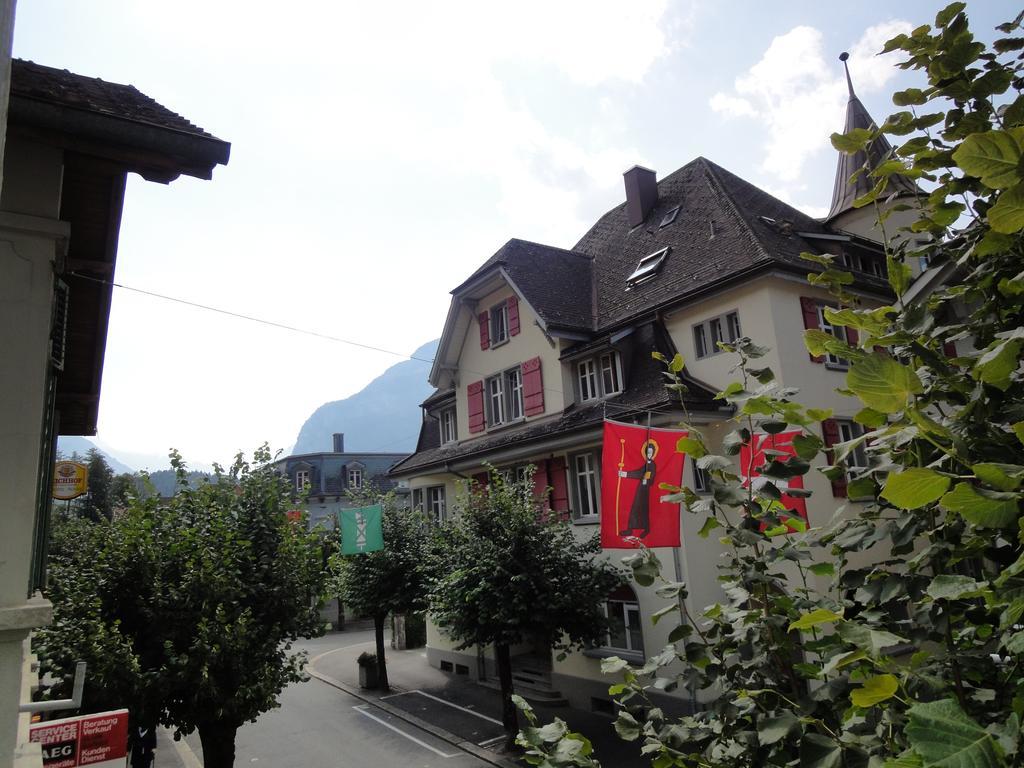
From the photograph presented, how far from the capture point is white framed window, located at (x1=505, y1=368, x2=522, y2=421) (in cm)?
1989

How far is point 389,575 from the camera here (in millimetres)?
20016

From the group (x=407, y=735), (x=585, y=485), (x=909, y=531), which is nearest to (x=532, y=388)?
(x=585, y=485)

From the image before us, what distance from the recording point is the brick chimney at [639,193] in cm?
2153

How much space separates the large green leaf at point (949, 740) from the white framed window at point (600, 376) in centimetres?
1554

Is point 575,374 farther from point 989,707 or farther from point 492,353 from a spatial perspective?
point 989,707

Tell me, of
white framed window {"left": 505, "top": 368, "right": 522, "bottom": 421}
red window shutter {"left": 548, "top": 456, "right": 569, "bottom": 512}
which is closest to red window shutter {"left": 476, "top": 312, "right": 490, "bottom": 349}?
white framed window {"left": 505, "top": 368, "right": 522, "bottom": 421}

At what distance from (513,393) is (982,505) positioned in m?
19.0

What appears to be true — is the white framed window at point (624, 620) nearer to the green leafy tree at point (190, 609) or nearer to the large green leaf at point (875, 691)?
the green leafy tree at point (190, 609)

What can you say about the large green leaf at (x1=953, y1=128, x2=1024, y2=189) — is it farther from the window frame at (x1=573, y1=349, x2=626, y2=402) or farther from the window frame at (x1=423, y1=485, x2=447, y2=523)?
the window frame at (x1=423, y1=485, x2=447, y2=523)

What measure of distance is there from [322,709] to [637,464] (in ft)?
47.7

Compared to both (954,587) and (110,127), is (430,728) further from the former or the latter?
(954,587)

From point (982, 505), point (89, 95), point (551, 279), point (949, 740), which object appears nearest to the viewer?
point (949, 740)

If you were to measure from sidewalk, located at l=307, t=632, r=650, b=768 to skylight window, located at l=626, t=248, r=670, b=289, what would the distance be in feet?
37.3

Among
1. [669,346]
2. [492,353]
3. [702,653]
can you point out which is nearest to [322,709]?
[492,353]
